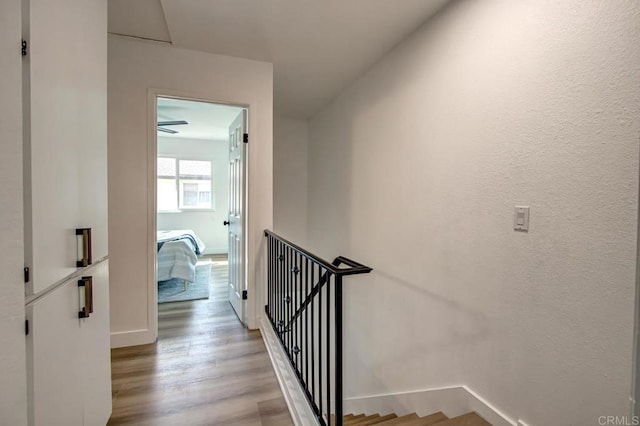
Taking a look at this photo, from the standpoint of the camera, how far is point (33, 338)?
2.71 feet

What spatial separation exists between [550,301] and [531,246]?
0.26 m

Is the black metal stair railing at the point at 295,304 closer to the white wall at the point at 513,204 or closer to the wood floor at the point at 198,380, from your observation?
the wood floor at the point at 198,380

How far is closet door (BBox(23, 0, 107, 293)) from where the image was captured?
0.82 metres

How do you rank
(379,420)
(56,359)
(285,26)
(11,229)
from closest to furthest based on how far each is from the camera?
(11,229) < (56,359) < (285,26) < (379,420)

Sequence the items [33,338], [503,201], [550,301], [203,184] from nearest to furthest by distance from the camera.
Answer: [33,338]
[550,301]
[503,201]
[203,184]

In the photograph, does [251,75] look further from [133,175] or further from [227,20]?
[133,175]

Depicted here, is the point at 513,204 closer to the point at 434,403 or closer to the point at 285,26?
the point at 434,403

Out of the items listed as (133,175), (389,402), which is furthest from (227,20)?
(389,402)

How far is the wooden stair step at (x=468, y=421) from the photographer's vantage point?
1562 millimetres

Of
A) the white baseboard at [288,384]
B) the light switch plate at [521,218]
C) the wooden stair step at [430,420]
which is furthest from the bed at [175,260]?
the light switch plate at [521,218]

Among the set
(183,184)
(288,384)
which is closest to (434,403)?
(288,384)

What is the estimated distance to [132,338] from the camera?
229cm

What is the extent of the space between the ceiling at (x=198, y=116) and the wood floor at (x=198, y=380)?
2.41 m

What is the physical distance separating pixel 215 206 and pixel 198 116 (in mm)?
2458
